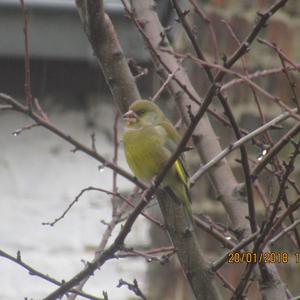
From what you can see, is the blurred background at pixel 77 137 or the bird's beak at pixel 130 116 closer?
the bird's beak at pixel 130 116

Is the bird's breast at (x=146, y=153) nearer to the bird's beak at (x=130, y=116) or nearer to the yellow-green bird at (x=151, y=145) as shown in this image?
the yellow-green bird at (x=151, y=145)

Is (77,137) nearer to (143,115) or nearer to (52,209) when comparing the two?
(52,209)

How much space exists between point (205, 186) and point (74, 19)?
3.06 feet

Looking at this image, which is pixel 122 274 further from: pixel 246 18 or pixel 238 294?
pixel 238 294

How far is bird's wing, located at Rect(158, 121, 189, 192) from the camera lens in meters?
3.17

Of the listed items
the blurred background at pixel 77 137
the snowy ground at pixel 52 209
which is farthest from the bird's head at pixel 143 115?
the snowy ground at pixel 52 209

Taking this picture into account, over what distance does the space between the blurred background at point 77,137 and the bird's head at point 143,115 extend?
2.96ft

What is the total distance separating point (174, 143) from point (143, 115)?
0.44 ft

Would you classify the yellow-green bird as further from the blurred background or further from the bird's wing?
the blurred background

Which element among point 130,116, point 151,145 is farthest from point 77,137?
point 130,116

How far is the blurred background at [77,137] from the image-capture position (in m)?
4.40

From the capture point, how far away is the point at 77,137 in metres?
4.88
